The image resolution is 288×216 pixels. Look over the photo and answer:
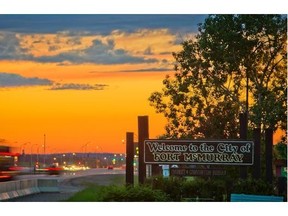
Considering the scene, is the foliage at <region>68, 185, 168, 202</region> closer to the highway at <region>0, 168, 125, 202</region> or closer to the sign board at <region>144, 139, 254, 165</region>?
A: the highway at <region>0, 168, 125, 202</region>

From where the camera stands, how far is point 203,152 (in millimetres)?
32781

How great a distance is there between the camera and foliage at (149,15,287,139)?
51969 mm

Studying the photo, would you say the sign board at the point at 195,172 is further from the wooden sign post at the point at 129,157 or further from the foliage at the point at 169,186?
the wooden sign post at the point at 129,157

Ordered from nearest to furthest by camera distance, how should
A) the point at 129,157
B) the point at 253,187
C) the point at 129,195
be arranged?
1. the point at 129,195
2. the point at 253,187
3. the point at 129,157

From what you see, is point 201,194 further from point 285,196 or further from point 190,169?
point 285,196

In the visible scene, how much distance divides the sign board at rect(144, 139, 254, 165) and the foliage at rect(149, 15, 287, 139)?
1714 cm

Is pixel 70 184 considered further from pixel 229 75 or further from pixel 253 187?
pixel 253 187

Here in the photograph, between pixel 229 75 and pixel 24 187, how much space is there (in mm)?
19402

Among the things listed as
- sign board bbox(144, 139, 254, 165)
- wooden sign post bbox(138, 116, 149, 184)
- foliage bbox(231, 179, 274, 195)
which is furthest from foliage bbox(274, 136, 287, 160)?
wooden sign post bbox(138, 116, 149, 184)

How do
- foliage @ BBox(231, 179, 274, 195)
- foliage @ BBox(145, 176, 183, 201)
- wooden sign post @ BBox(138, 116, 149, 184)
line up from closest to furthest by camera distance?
foliage @ BBox(231, 179, 274, 195)
foliage @ BBox(145, 176, 183, 201)
wooden sign post @ BBox(138, 116, 149, 184)

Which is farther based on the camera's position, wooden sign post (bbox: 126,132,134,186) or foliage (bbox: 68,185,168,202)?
wooden sign post (bbox: 126,132,134,186)

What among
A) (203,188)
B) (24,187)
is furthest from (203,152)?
(24,187)
